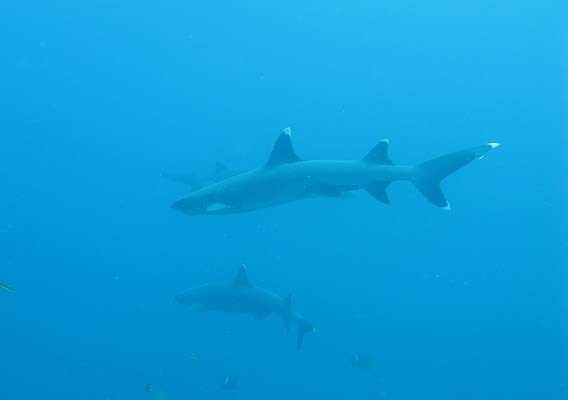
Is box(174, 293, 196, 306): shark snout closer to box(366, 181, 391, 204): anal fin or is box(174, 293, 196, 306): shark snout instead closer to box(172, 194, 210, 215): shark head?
box(172, 194, 210, 215): shark head

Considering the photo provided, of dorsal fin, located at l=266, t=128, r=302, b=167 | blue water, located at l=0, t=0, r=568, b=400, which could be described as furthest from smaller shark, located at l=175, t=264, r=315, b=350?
blue water, located at l=0, t=0, r=568, b=400

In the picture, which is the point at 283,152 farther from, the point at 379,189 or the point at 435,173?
the point at 435,173

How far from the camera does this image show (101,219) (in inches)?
2315

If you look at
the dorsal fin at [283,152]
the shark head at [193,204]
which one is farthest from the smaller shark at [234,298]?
the dorsal fin at [283,152]

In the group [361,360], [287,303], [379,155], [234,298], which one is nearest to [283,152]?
[379,155]

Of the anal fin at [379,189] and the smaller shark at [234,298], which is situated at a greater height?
the smaller shark at [234,298]

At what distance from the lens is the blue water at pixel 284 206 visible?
1235 inches

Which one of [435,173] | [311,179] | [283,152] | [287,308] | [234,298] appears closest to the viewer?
[311,179]

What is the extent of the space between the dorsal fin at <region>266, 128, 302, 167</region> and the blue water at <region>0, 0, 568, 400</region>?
1985 centimetres

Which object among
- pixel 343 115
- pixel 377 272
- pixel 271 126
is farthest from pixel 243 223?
pixel 343 115

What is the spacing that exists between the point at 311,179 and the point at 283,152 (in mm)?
Result: 467

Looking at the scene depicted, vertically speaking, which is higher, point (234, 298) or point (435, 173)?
point (234, 298)

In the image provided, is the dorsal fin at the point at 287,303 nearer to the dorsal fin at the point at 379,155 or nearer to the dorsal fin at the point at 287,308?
the dorsal fin at the point at 287,308

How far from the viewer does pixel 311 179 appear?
725 centimetres
